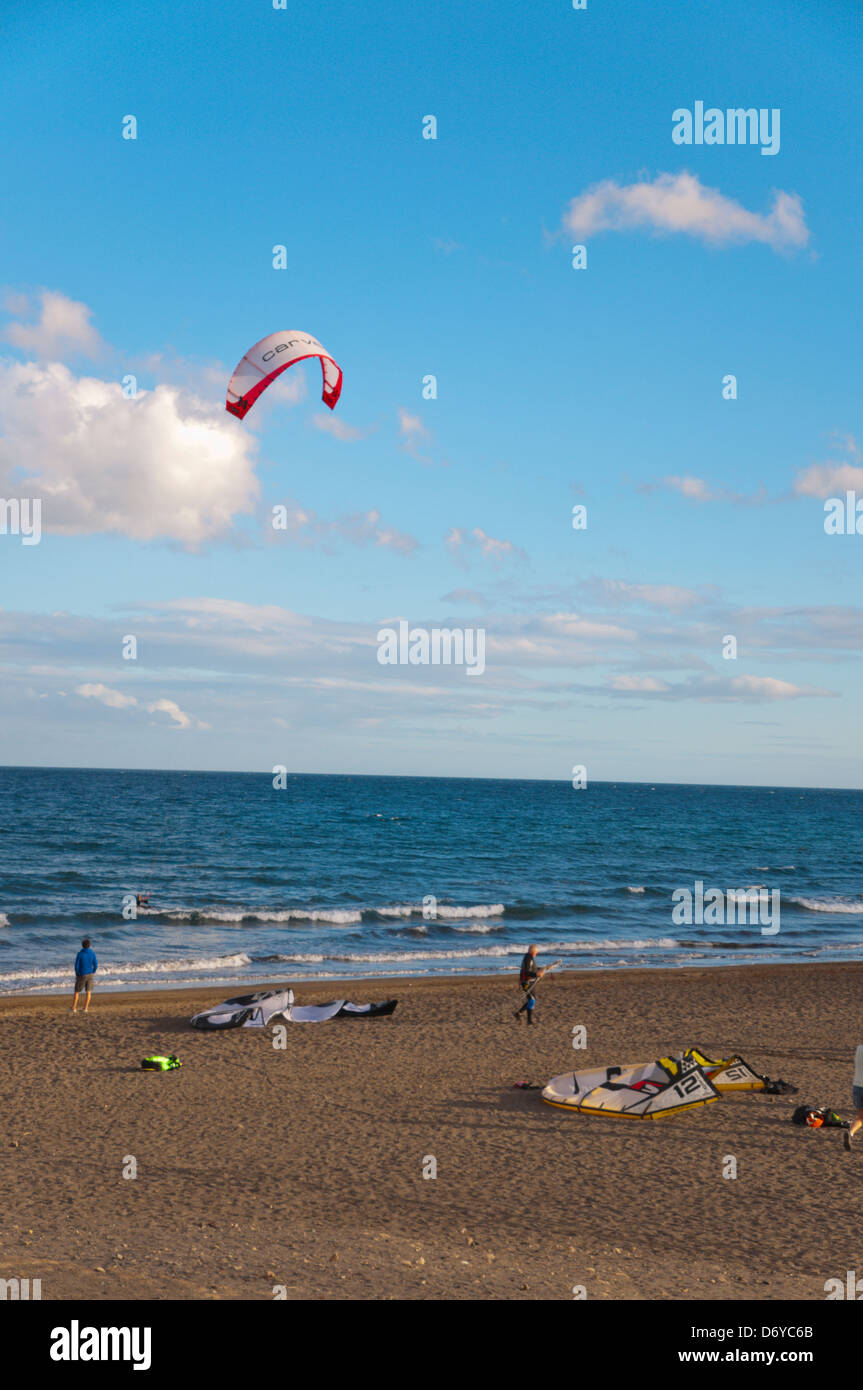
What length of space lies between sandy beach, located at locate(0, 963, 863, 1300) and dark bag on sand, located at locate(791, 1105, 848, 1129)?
0.86 feet

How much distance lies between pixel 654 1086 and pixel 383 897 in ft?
99.0

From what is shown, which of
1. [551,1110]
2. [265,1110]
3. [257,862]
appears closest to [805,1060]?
[551,1110]

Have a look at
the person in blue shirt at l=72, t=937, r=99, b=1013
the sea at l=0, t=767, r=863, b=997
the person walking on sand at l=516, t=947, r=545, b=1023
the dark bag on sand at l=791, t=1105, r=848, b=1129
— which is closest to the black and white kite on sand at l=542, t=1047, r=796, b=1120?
the dark bag on sand at l=791, t=1105, r=848, b=1129

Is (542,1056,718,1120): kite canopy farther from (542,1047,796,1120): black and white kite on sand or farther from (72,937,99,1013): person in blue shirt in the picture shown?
(72,937,99,1013): person in blue shirt

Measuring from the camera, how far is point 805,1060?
18344 millimetres

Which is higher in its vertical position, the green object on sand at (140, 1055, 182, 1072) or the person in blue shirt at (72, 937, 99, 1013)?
the person in blue shirt at (72, 937, 99, 1013)

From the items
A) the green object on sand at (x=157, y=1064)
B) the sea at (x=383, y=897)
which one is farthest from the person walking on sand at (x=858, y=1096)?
the sea at (x=383, y=897)

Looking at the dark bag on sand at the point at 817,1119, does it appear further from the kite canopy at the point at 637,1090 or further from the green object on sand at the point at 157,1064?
the green object on sand at the point at 157,1064

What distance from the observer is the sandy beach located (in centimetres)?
902

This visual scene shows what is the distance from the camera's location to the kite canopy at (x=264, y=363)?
19312mm

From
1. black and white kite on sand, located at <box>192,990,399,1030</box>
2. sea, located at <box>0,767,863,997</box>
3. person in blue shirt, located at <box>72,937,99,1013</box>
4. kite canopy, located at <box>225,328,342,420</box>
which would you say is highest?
kite canopy, located at <box>225,328,342,420</box>

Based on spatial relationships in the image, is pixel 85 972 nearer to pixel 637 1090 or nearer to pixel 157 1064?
pixel 157 1064

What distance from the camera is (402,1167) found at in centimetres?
1234
